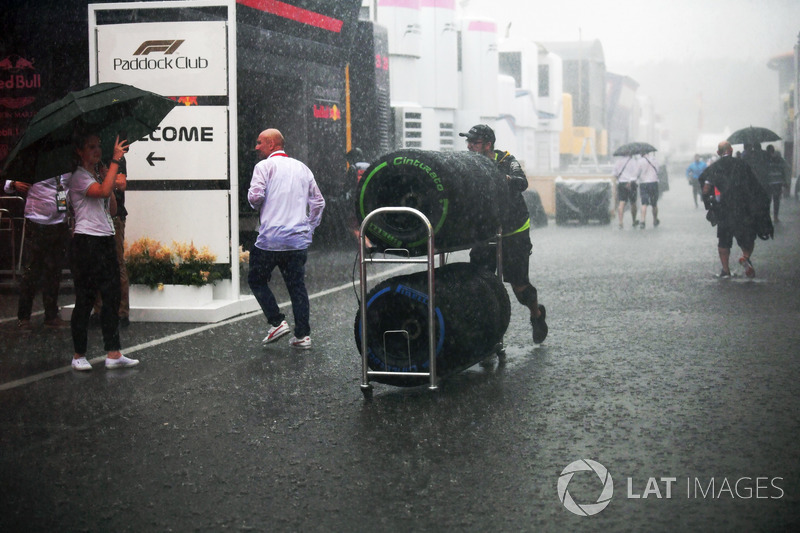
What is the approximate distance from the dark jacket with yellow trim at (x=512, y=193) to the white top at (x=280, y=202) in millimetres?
1519

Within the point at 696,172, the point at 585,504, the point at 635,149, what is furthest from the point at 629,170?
the point at 585,504

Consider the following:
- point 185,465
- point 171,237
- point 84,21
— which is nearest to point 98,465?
point 185,465

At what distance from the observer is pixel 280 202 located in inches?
319

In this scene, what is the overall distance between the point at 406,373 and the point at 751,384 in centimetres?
226

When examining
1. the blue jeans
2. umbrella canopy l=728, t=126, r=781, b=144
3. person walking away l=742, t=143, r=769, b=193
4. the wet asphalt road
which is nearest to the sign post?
the wet asphalt road

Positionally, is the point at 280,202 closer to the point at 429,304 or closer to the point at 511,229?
the point at 511,229

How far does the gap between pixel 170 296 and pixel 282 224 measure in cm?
245

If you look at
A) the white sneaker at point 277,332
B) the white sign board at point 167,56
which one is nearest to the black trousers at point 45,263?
the white sign board at point 167,56

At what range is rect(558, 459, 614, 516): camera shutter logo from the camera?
14.0ft

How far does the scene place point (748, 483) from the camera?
178 inches

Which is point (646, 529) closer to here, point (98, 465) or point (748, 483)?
point (748, 483)

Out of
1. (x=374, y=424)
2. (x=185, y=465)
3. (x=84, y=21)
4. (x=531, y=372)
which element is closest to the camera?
(x=185, y=465)

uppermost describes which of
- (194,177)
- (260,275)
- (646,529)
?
(194,177)

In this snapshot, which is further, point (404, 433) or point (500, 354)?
point (500, 354)
